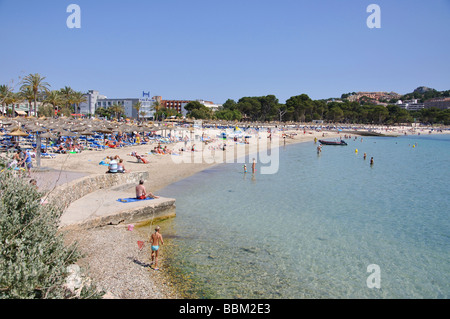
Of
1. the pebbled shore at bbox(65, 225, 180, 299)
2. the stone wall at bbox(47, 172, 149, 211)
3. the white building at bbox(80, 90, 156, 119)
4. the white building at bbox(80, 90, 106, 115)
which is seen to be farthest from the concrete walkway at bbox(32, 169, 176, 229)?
the white building at bbox(80, 90, 106, 115)

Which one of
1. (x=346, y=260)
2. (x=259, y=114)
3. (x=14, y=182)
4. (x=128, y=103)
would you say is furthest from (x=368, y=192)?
(x=128, y=103)

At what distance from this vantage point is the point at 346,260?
1005cm

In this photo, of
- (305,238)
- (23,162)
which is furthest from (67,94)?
(305,238)

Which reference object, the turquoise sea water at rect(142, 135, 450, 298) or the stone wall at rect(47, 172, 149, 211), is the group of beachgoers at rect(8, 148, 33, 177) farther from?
the turquoise sea water at rect(142, 135, 450, 298)

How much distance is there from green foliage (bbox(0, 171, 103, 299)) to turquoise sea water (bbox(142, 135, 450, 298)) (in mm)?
3552

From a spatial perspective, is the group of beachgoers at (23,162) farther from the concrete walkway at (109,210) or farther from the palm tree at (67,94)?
the palm tree at (67,94)

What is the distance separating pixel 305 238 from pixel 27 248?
358 inches

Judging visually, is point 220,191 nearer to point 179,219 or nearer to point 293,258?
point 179,219

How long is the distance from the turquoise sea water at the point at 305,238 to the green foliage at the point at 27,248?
11.7 feet

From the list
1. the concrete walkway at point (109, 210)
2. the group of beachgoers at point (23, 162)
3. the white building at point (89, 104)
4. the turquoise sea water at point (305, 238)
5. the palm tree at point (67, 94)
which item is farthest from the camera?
the white building at point (89, 104)

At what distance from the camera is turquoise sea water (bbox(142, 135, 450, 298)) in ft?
27.7

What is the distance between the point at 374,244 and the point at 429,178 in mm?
20351

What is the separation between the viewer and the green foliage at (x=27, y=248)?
13.8 feet

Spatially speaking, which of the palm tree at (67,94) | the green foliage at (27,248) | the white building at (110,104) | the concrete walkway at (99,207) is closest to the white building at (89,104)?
the white building at (110,104)
